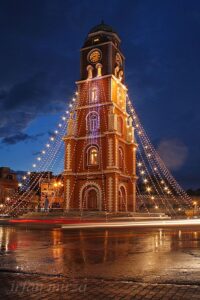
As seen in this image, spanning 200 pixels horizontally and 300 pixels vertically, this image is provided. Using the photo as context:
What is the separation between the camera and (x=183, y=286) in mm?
6078

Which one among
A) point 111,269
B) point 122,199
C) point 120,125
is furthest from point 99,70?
point 111,269

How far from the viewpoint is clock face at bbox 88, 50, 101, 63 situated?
4471 centimetres

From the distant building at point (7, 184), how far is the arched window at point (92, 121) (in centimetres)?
3882

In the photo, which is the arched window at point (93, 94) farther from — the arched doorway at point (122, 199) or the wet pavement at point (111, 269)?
the wet pavement at point (111, 269)

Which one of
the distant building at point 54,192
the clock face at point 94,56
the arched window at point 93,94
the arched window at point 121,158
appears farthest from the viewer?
the distant building at point 54,192

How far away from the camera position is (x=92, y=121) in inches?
1689

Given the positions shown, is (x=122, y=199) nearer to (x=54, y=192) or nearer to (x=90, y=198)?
(x=90, y=198)

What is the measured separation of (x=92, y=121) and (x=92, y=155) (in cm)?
474

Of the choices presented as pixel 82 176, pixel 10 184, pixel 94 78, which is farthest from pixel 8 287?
pixel 10 184

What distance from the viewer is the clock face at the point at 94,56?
44.7m

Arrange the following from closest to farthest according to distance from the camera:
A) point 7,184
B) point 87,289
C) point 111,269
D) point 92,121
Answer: point 87,289 → point 111,269 → point 92,121 → point 7,184

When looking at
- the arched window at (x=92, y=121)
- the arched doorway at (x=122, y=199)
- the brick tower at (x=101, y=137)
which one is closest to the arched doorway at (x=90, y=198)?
the brick tower at (x=101, y=137)

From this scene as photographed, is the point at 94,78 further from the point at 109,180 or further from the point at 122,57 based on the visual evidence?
the point at 109,180

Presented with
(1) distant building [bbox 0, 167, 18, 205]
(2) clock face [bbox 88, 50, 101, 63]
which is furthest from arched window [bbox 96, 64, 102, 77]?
(1) distant building [bbox 0, 167, 18, 205]
